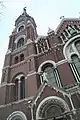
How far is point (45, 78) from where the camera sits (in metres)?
11.2

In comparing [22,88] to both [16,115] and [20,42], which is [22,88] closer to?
[16,115]

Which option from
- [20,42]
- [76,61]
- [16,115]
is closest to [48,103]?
[16,115]

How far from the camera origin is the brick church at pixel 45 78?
1009 cm

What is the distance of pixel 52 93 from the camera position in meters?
10.4

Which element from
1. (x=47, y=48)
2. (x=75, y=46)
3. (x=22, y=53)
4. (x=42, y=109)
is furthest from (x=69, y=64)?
(x=22, y=53)

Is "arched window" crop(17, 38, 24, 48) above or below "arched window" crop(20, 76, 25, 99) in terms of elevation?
above

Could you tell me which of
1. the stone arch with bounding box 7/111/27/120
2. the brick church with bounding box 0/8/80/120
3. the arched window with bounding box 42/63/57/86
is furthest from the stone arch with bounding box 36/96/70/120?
the arched window with bounding box 42/63/57/86

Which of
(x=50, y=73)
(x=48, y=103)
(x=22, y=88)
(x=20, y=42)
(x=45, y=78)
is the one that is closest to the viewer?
(x=48, y=103)

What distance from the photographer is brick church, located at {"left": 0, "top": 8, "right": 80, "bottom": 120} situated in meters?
10.1

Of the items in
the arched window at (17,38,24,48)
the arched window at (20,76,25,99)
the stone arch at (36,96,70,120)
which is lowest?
the stone arch at (36,96,70,120)

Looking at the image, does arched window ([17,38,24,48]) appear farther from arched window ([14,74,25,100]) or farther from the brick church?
arched window ([14,74,25,100])

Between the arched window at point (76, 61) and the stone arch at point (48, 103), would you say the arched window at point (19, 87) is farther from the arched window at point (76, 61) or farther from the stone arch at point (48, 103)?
the arched window at point (76, 61)

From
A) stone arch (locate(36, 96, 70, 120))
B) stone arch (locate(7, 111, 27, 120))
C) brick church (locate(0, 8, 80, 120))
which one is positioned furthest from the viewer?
stone arch (locate(7, 111, 27, 120))

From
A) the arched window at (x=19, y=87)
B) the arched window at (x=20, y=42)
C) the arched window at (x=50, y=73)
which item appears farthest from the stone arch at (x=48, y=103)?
the arched window at (x=20, y=42)
